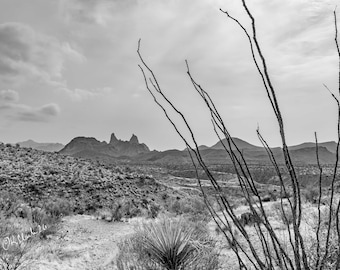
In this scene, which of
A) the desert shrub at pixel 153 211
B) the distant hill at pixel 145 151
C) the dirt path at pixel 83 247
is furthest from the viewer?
the distant hill at pixel 145 151

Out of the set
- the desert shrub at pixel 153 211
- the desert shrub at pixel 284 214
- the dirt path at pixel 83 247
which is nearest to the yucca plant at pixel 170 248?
the desert shrub at pixel 284 214

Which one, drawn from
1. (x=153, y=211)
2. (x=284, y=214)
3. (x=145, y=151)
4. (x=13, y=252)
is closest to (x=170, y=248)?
(x=284, y=214)

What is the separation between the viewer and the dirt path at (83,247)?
5645mm

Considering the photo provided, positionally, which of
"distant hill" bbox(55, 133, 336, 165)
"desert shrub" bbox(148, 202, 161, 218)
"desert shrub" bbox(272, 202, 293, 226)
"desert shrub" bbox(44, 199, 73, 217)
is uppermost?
"distant hill" bbox(55, 133, 336, 165)

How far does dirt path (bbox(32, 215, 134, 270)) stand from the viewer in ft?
18.5

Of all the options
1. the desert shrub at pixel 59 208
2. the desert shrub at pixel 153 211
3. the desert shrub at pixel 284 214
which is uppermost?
the desert shrub at pixel 284 214

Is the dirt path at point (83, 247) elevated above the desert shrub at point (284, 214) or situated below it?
below

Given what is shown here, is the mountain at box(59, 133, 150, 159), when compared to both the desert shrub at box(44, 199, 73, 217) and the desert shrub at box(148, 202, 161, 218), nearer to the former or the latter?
the desert shrub at box(148, 202, 161, 218)

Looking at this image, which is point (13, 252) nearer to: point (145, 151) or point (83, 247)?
point (83, 247)

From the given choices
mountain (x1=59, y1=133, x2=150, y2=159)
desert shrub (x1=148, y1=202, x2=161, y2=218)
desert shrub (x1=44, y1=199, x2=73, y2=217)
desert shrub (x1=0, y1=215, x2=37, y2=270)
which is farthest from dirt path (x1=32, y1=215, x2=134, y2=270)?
mountain (x1=59, y1=133, x2=150, y2=159)

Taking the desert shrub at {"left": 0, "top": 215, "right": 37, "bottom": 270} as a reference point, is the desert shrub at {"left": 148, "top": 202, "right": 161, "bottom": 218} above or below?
below

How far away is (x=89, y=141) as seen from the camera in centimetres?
18338

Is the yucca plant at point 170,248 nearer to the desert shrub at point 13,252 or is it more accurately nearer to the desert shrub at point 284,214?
the desert shrub at point 284,214

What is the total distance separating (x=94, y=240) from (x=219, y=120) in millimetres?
7174
